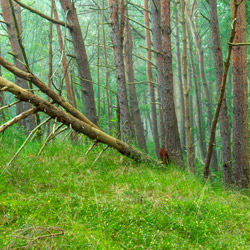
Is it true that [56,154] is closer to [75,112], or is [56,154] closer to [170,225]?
[75,112]

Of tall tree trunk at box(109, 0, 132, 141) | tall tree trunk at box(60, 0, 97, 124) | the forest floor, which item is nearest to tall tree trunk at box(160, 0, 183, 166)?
tall tree trunk at box(109, 0, 132, 141)

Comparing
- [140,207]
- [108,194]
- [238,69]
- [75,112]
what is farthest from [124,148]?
[238,69]

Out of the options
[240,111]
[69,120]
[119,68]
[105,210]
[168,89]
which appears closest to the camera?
[105,210]

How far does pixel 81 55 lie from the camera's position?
7270mm

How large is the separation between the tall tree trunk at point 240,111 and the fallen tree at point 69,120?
Result: 270 cm

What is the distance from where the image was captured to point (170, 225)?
3416 mm

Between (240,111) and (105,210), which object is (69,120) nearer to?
(105,210)

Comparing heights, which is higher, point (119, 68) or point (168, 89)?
point (119, 68)

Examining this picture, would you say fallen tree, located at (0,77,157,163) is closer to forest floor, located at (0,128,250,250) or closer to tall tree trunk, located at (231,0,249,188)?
forest floor, located at (0,128,250,250)

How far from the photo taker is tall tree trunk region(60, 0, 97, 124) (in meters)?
7.04

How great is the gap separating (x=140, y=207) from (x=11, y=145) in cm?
327

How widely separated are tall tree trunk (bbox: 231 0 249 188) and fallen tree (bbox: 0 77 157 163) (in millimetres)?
2701

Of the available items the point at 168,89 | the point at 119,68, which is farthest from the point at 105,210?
the point at 119,68

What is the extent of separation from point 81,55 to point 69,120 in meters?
2.98
